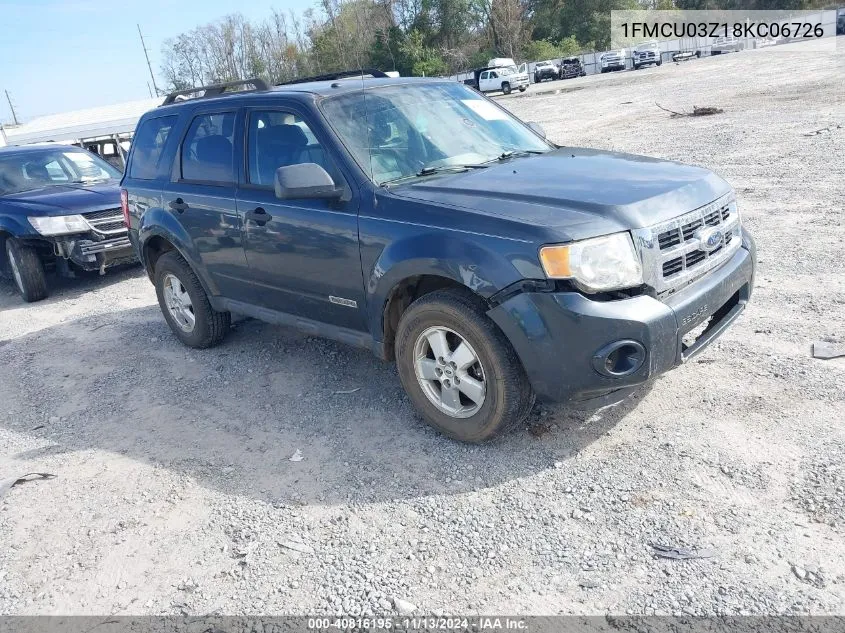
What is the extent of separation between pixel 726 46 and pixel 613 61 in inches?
297

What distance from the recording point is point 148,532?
3.46 meters

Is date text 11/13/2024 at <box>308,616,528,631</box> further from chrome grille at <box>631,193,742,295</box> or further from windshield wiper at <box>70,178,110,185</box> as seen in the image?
windshield wiper at <box>70,178,110,185</box>

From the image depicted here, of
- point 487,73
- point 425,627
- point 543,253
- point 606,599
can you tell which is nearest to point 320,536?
point 425,627

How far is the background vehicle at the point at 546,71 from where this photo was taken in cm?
5206

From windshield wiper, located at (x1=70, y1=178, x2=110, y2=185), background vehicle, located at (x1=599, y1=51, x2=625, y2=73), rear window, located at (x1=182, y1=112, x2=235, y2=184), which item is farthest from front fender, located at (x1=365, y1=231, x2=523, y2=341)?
background vehicle, located at (x1=599, y1=51, x2=625, y2=73)

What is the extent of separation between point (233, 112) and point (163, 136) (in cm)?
112

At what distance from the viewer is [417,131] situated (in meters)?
4.32

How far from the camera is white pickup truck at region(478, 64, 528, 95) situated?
141 feet

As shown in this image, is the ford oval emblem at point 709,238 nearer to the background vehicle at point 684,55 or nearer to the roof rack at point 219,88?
the roof rack at point 219,88

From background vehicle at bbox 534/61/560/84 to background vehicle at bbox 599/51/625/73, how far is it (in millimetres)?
3906

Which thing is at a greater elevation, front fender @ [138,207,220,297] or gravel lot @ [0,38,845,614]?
front fender @ [138,207,220,297]

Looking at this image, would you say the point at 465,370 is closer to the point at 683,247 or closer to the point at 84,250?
the point at 683,247

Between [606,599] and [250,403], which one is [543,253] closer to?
[606,599]

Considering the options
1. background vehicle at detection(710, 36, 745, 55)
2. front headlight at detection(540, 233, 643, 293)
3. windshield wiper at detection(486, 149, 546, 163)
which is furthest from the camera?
background vehicle at detection(710, 36, 745, 55)
